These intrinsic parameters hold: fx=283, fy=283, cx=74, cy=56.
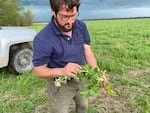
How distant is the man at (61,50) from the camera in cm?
188

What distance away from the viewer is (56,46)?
79.0 inches

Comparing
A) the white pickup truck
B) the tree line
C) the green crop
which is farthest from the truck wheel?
the tree line

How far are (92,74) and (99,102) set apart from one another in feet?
5.87

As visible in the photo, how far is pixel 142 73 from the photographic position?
4836 mm

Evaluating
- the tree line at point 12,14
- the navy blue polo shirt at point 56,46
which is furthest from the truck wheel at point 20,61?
the tree line at point 12,14

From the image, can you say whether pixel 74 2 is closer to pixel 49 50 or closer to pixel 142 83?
pixel 49 50

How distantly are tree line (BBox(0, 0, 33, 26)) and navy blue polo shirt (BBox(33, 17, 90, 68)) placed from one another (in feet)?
104

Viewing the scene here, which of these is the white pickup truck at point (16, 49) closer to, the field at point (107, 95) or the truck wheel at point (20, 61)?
the truck wheel at point (20, 61)

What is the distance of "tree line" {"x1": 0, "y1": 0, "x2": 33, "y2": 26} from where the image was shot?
3467 cm

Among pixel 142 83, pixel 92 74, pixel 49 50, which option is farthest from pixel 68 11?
pixel 142 83

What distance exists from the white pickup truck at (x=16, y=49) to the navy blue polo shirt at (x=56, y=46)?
2.57 m

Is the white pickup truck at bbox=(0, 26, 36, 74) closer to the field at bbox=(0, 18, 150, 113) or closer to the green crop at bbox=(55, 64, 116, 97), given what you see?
the field at bbox=(0, 18, 150, 113)

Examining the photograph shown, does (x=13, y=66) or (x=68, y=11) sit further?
(x=13, y=66)

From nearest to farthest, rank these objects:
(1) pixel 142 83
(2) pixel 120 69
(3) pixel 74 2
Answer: (3) pixel 74 2
(1) pixel 142 83
(2) pixel 120 69
